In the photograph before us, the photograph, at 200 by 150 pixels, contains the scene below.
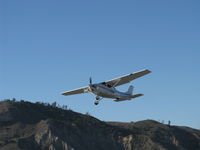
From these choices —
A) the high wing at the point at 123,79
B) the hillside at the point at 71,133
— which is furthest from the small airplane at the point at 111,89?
the hillside at the point at 71,133

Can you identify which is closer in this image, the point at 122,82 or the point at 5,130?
the point at 122,82

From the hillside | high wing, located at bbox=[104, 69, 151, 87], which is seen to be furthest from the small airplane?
the hillside

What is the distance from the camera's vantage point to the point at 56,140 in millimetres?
102625

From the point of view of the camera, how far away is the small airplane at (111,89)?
5838 cm

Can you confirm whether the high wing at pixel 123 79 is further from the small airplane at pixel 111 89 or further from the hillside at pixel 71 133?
→ the hillside at pixel 71 133

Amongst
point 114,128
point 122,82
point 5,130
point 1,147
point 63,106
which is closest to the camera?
point 122,82

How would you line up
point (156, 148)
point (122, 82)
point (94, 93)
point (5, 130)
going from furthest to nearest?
point (156, 148) < point (5, 130) < point (122, 82) < point (94, 93)

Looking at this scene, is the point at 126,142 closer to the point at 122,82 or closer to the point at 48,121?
the point at 48,121

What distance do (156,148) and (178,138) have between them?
14.9m

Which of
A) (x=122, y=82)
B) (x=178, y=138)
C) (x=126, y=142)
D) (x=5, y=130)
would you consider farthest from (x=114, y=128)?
(x=122, y=82)

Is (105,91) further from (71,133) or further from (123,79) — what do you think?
(71,133)

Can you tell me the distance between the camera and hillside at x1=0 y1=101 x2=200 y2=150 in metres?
103

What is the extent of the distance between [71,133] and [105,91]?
5252 centimetres

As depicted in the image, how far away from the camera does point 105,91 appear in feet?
194
